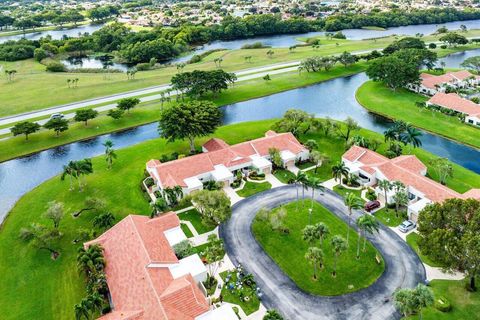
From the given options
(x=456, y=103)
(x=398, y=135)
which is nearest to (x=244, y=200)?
(x=398, y=135)

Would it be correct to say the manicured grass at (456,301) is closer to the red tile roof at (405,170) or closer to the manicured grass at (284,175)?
the red tile roof at (405,170)

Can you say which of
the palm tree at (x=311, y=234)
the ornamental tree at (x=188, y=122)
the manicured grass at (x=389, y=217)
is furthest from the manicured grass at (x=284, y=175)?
the palm tree at (x=311, y=234)

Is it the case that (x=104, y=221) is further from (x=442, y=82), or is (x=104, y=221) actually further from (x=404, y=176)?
(x=442, y=82)

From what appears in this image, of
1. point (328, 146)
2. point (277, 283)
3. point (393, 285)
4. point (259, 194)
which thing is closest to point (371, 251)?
point (393, 285)

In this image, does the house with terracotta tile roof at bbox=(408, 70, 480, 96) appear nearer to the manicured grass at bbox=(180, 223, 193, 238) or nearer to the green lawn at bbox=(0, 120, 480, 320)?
the green lawn at bbox=(0, 120, 480, 320)

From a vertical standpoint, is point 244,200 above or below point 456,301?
above

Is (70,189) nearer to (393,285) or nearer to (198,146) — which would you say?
(198,146)
